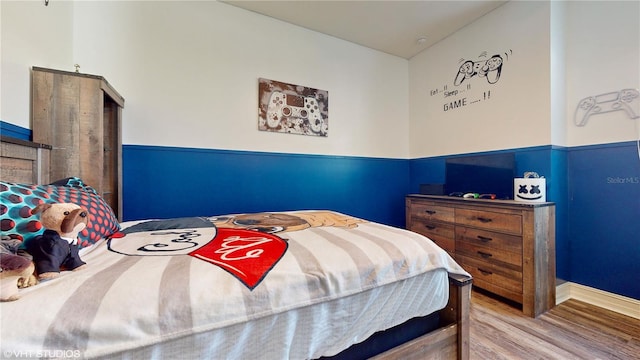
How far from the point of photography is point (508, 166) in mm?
2174

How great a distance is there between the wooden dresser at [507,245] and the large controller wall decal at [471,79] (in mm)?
1191

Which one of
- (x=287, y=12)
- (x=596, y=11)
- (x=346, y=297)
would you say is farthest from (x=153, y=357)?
(x=596, y=11)

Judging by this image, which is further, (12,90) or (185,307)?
(12,90)

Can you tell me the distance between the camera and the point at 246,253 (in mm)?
841

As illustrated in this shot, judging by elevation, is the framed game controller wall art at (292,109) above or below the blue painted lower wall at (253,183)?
above

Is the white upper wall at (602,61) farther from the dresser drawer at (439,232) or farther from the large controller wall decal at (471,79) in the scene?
the dresser drawer at (439,232)

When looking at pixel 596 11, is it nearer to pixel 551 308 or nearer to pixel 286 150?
pixel 551 308

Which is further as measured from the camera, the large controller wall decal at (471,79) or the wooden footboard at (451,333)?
the large controller wall decal at (471,79)

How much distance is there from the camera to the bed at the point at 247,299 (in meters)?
0.52

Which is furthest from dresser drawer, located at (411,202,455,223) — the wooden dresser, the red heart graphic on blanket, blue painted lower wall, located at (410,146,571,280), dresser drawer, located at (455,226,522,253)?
the red heart graphic on blanket

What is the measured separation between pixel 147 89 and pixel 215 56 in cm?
68

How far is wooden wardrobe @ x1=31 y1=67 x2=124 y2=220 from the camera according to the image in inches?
56.9

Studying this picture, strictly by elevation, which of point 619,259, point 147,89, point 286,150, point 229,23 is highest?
point 229,23

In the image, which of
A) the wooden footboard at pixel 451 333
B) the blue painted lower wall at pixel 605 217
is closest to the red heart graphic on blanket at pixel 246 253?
the wooden footboard at pixel 451 333
